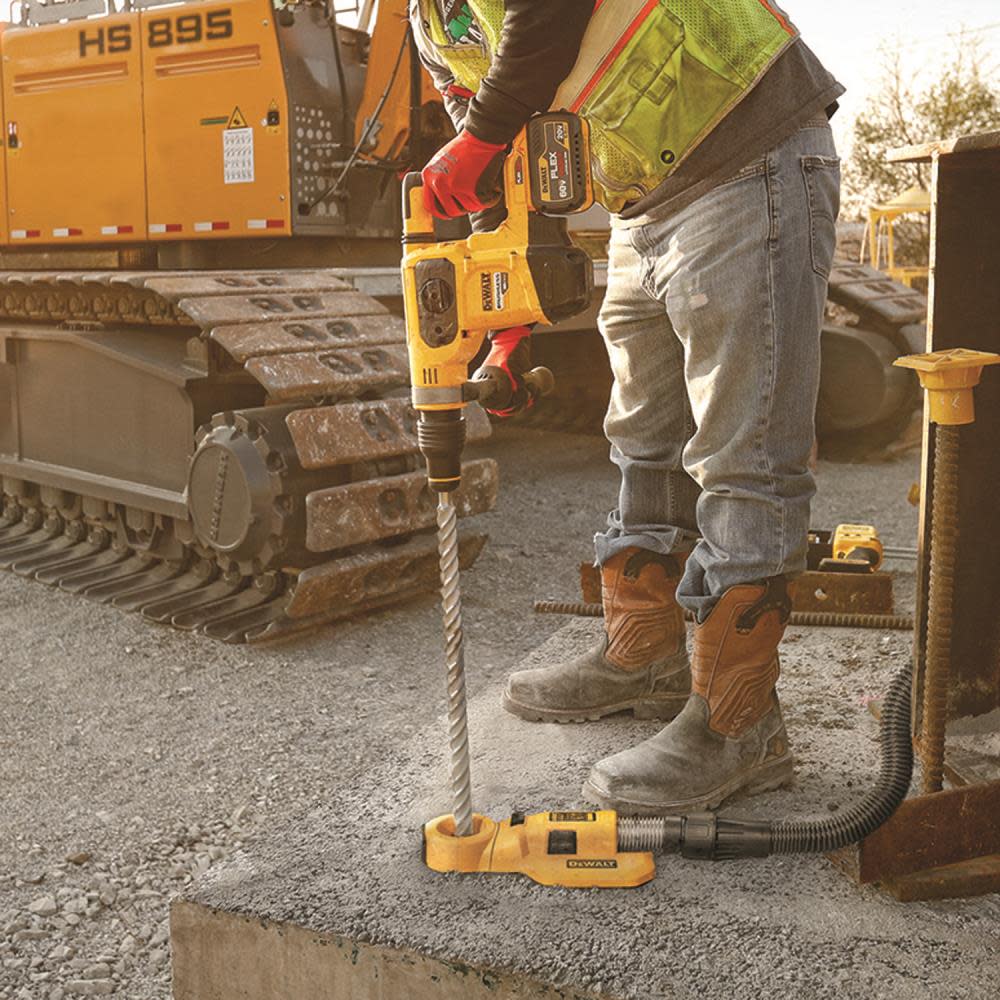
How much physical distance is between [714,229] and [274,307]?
10.4ft

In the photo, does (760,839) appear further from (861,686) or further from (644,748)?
(861,686)

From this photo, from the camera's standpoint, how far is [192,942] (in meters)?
2.27

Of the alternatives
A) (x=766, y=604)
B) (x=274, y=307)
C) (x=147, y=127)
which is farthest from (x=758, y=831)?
(x=147, y=127)

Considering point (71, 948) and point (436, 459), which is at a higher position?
point (436, 459)

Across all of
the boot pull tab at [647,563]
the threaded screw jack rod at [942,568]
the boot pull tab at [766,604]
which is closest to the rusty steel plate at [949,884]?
the threaded screw jack rod at [942,568]

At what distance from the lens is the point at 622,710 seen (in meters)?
2.90

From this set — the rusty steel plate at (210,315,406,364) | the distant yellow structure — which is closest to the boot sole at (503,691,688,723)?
the rusty steel plate at (210,315,406,364)

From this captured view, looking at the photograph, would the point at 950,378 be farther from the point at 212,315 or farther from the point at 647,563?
the point at 212,315

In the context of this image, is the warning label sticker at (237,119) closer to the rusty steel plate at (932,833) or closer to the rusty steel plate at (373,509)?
the rusty steel plate at (373,509)

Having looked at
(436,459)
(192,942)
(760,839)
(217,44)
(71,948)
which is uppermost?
(217,44)

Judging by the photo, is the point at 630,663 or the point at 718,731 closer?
the point at 718,731

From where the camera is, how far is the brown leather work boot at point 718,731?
2.39 meters

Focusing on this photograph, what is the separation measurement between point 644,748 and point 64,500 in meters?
4.32

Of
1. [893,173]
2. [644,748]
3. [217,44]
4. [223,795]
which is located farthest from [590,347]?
[893,173]
